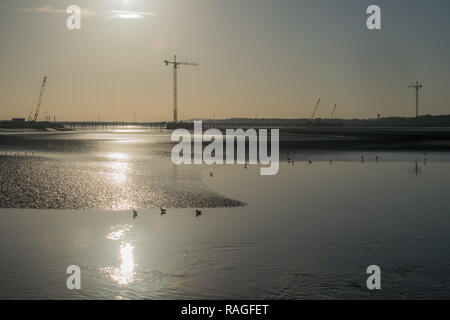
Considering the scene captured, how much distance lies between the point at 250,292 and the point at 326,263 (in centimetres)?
321

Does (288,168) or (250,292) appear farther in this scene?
(288,168)

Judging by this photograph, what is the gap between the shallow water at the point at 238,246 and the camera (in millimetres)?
11695

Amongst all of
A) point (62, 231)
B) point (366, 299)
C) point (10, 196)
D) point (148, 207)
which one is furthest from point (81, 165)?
point (366, 299)

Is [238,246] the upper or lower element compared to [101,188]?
lower

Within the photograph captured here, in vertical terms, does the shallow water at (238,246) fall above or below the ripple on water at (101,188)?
below

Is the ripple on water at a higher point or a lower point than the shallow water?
higher

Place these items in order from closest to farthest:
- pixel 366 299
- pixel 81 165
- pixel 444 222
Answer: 1. pixel 366 299
2. pixel 444 222
3. pixel 81 165

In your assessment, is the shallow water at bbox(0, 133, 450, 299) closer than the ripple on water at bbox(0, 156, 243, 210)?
Yes

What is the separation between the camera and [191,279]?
12297 mm

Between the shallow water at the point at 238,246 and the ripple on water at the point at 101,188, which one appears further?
the ripple on water at the point at 101,188

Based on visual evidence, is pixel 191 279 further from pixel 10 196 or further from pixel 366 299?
pixel 10 196

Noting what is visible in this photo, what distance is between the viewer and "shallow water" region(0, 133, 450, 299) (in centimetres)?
1170

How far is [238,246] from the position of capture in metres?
15.6

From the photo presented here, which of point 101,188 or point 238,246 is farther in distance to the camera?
point 101,188
